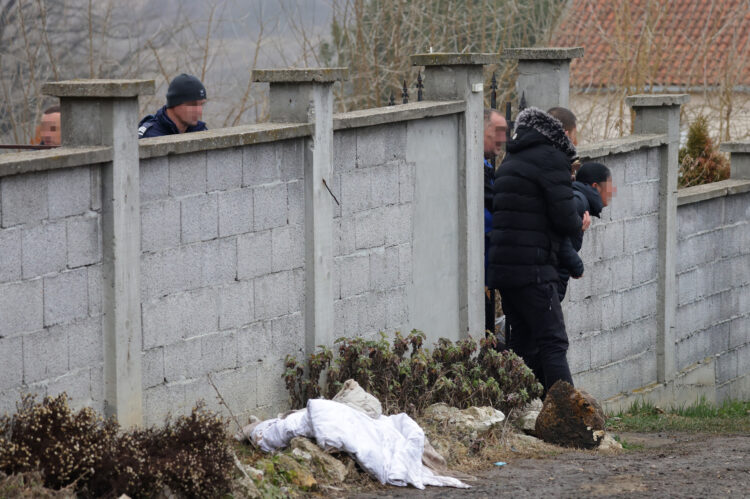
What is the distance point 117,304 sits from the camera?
5258 mm

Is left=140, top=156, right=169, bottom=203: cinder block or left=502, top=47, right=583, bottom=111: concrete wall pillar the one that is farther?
left=502, top=47, right=583, bottom=111: concrete wall pillar

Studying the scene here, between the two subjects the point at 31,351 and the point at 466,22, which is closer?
the point at 31,351

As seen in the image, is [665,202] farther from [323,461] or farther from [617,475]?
[323,461]

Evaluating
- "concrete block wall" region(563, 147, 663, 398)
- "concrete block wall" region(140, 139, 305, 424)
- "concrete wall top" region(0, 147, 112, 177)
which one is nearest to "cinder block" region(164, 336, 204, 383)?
"concrete block wall" region(140, 139, 305, 424)

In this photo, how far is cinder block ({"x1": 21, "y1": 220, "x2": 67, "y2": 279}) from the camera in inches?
193

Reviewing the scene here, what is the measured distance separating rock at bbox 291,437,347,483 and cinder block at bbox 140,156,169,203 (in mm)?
1331

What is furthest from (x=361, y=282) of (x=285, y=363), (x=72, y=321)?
(x=72, y=321)

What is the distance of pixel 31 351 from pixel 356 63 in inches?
332

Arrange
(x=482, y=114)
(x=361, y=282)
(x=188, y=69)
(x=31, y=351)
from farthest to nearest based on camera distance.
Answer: (x=188, y=69), (x=482, y=114), (x=361, y=282), (x=31, y=351)

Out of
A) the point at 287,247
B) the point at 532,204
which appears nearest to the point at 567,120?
the point at 532,204

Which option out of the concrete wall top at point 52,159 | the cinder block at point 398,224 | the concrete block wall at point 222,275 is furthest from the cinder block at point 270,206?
the concrete wall top at point 52,159

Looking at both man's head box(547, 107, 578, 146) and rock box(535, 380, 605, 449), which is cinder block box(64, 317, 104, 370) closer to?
rock box(535, 380, 605, 449)

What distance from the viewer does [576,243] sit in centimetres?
750

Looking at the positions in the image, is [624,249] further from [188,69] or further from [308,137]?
[188,69]
